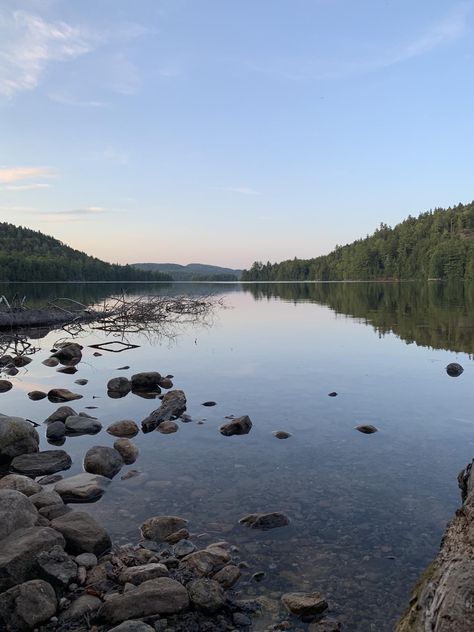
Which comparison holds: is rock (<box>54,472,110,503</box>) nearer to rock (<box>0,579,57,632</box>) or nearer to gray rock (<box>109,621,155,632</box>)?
rock (<box>0,579,57,632</box>)

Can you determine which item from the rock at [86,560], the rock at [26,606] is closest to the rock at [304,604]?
the rock at [86,560]

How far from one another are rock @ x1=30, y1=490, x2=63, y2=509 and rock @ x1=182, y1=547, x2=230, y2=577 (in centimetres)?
282

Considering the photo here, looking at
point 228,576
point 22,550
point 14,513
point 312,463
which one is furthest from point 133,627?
Answer: point 312,463

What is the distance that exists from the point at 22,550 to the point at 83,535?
3.45ft

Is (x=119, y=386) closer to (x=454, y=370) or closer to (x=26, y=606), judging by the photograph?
(x=26, y=606)

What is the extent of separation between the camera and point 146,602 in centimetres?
541

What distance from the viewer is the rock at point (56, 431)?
12.2 m

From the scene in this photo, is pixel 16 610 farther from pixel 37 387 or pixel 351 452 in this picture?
pixel 37 387

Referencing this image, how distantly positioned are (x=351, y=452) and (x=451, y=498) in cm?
264

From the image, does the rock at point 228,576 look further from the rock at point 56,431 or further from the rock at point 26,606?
the rock at point 56,431

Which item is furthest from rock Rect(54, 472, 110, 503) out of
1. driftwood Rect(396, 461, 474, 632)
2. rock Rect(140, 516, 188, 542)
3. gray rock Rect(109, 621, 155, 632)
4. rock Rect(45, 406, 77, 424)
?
driftwood Rect(396, 461, 474, 632)

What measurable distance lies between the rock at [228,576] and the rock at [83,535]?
188cm

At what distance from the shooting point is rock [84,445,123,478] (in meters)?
9.79

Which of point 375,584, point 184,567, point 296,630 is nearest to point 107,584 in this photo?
point 184,567
